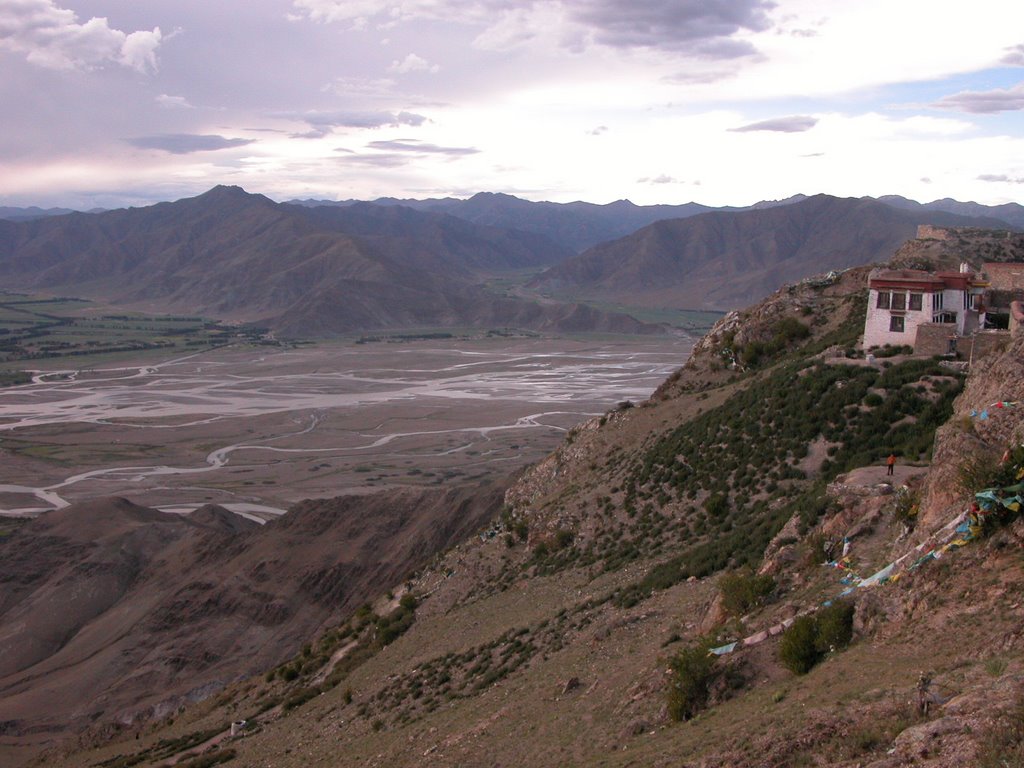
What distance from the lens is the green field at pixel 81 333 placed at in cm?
11988

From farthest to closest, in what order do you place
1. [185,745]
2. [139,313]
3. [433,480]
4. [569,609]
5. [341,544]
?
[139,313] → [433,480] → [341,544] → [185,745] → [569,609]

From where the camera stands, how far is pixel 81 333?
142 metres

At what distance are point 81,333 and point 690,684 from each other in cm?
A: 14947

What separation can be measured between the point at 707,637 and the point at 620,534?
1008 centimetres

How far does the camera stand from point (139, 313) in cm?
17650

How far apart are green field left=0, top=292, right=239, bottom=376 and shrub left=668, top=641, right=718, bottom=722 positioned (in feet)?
349

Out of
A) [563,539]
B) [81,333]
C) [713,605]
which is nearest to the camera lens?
[713,605]

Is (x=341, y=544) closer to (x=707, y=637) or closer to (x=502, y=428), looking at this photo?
(x=707, y=637)

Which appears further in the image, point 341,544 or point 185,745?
point 341,544

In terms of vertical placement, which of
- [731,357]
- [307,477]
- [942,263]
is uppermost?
[942,263]

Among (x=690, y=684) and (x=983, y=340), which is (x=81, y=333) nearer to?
(x=983, y=340)

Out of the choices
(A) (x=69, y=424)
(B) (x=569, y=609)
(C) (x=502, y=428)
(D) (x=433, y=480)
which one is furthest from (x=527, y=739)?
(A) (x=69, y=424)

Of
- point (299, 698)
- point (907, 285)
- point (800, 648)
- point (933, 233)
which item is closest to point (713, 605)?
point (800, 648)

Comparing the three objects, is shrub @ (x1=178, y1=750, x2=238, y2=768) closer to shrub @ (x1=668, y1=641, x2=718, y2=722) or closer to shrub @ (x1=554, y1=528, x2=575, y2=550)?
shrub @ (x1=554, y1=528, x2=575, y2=550)
